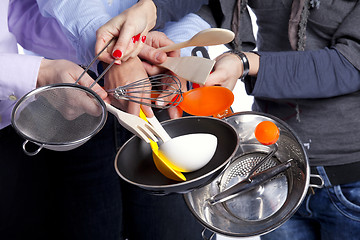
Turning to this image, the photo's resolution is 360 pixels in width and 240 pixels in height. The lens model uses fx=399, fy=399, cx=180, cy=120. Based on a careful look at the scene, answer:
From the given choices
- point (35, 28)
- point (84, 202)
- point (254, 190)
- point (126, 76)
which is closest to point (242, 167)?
→ point (254, 190)

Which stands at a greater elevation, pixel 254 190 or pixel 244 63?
pixel 244 63

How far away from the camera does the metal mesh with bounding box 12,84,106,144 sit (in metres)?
0.52

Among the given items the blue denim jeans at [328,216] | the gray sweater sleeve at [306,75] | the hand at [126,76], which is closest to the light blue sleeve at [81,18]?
the hand at [126,76]

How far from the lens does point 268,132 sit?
63 cm

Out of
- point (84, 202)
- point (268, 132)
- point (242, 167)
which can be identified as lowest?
point (84, 202)

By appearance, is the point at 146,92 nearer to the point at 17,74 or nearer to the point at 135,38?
the point at 135,38

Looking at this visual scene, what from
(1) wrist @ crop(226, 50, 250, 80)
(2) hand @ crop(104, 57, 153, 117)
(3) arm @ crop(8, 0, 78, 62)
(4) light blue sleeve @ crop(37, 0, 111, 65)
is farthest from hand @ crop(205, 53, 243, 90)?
(3) arm @ crop(8, 0, 78, 62)

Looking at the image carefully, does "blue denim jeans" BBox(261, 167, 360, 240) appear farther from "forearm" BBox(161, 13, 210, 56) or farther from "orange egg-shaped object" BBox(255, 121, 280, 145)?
"forearm" BBox(161, 13, 210, 56)

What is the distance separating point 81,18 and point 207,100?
0.28 m

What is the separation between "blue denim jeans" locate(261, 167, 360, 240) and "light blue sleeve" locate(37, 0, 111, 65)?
0.52m

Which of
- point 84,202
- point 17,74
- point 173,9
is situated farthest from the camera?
point 84,202

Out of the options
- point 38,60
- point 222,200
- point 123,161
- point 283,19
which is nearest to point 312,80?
point 283,19

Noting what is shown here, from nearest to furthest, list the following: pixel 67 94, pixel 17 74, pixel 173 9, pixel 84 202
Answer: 1. pixel 67 94
2. pixel 17 74
3. pixel 173 9
4. pixel 84 202

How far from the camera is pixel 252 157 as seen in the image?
73cm
